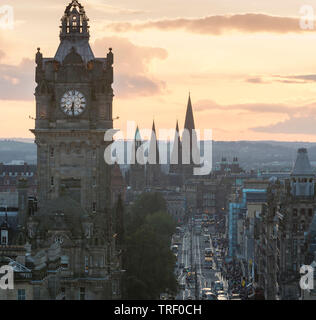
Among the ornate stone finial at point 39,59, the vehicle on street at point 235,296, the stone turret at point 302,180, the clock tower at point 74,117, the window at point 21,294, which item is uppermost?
the ornate stone finial at point 39,59

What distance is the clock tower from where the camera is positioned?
130 m

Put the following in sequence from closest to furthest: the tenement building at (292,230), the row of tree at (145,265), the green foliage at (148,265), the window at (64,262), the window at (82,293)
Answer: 1. the window at (64,262)
2. the window at (82,293)
3. the tenement building at (292,230)
4. the row of tree at (145,265)
5. the green foliage at (148,265)

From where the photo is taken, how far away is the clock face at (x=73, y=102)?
5098 inches

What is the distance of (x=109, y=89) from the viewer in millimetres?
130625

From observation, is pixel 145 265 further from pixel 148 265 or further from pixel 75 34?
pixel 75 34

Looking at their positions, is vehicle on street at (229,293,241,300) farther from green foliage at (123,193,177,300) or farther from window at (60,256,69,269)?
window at (60,256,69,269)

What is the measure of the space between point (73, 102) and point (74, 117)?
162 cm

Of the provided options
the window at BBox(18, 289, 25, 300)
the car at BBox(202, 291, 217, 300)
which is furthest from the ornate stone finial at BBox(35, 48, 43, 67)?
the window at BBox(18, 289, 25, 300)

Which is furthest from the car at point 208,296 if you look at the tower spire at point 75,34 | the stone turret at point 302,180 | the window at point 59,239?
the window at point 59,239

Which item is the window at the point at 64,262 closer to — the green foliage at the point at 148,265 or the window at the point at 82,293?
the window at the point at 82,293

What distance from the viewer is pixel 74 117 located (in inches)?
5128
